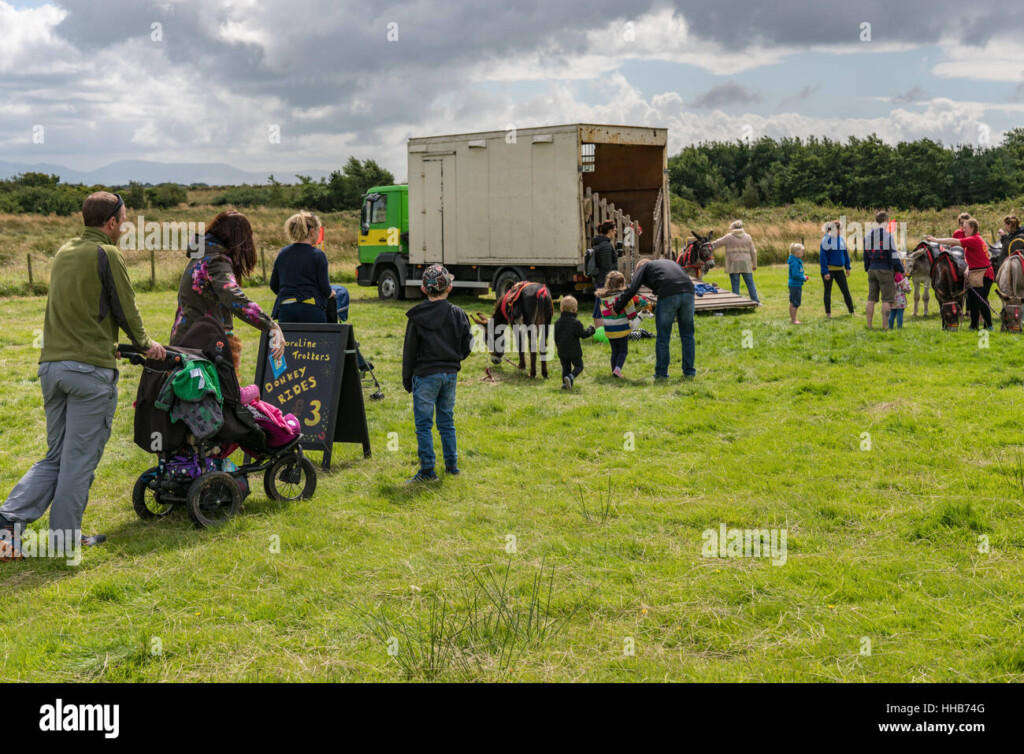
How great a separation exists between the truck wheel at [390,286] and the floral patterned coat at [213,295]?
1570 centimetres

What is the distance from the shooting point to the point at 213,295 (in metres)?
5.97

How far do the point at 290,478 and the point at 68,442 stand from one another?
1.67 meters

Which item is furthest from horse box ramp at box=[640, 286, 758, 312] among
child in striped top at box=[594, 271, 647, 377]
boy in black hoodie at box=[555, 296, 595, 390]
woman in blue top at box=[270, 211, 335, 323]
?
woman in blue top at box=[270, 211, 335, 323]

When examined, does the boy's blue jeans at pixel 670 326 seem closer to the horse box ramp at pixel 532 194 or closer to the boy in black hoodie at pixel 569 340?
the boy in black hoodie at pixel 569 340

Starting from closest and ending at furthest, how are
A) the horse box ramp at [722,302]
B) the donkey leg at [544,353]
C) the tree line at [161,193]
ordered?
the donkey leg at [544,353] < the horse box ramp at [722,302] < the tree line at [161,193]

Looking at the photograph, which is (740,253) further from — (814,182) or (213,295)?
(814,182)

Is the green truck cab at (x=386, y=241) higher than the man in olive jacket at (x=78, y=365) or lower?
higher

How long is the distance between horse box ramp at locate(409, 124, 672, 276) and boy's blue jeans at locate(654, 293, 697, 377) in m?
6.73

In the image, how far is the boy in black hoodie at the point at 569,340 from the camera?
10797mm

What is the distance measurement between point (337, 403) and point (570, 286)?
1154cm

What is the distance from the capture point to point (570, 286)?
18516 millimetres

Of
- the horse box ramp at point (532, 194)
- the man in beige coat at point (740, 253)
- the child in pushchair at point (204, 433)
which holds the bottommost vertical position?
the child in pushchair at point (204, 433)

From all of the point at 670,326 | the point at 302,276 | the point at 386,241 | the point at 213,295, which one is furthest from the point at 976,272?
the point at 386,241

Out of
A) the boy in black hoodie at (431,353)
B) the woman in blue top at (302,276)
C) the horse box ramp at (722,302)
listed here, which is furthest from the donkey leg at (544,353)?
the horse box ramp at (722,302)
